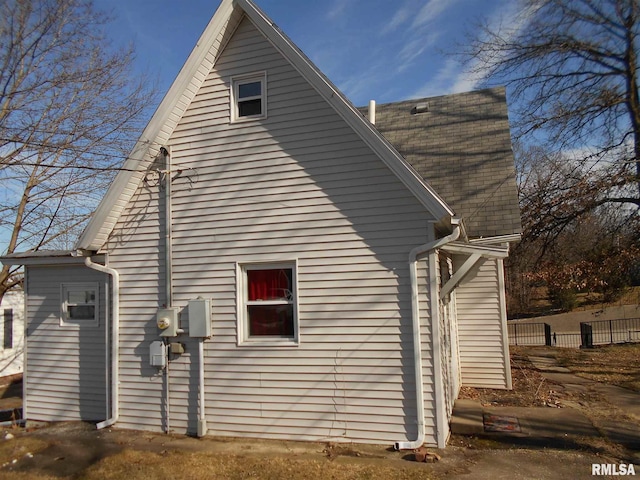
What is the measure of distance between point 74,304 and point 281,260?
4.92 meters

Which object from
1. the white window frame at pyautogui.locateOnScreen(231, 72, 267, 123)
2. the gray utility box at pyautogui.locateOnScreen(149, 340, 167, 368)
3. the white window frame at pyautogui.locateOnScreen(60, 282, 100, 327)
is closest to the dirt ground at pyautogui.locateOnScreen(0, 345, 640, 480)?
the gray utility box at pyautogui.locateOnScreen(149, 340, 167, 368)

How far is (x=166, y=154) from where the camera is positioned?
28.0 ft

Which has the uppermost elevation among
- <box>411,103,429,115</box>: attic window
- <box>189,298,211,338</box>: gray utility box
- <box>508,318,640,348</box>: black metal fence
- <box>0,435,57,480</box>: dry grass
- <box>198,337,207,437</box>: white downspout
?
<box>411,103,429,115</box>: attic window

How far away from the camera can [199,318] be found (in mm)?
7797

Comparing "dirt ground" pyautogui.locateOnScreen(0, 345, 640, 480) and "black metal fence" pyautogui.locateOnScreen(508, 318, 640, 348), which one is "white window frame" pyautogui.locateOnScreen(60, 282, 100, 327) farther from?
"black metal fence" pyautogui.locateOnScreen(508, 318, 640, 348)

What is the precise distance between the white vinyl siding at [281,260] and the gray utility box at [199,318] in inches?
7.2

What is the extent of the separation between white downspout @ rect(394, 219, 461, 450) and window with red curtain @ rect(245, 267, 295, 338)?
201 centimetres

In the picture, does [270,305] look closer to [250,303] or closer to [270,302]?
[270,302]

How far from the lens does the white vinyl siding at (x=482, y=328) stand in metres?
10.8

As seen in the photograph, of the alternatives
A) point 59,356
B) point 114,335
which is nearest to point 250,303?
point 114,335

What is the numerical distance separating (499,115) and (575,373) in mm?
7340

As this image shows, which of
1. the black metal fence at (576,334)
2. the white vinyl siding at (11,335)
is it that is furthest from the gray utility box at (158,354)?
the black metal fence at (576,334)

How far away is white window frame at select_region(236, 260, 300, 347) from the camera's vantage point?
7555 mm

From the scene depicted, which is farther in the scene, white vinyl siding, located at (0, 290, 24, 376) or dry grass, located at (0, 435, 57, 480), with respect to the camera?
white vinyl siding, located at (0, 290, 24, 376)
